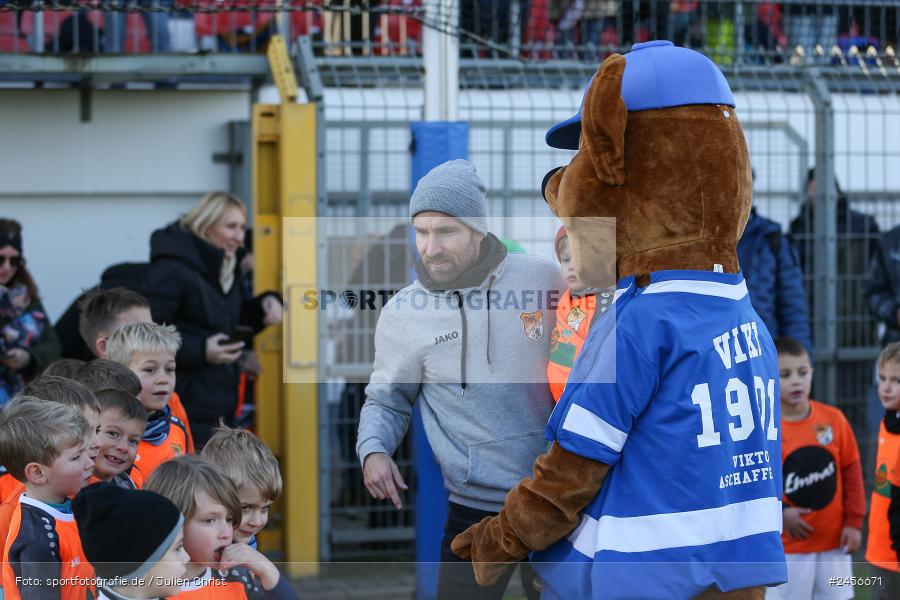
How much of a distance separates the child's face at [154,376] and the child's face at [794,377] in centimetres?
228

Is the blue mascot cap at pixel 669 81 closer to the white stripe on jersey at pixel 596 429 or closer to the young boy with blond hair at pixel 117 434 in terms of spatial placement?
the white stripe on jersey at pixel 596 429

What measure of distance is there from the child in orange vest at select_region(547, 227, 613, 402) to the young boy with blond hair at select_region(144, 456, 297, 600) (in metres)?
0.94

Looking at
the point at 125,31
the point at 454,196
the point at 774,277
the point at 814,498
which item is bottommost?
the point at 814,498

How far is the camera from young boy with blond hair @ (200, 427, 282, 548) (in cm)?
319

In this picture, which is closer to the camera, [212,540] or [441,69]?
[212,540]

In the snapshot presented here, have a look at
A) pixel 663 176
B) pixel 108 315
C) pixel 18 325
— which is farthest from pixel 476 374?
pixel 18 325

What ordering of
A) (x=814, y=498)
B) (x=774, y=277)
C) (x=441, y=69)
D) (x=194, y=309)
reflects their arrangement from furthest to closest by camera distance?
(x=774, y=277) → (x=194, y=309) → (x=441, y=69) → (x=814, y=498)

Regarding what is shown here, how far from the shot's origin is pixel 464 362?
3.54 meters

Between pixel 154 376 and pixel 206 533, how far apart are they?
1216 mm

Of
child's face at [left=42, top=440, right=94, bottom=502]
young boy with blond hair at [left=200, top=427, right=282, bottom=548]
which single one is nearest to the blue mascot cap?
young boy with blond hair at [left=200, top=427, right=282, bottom=548]

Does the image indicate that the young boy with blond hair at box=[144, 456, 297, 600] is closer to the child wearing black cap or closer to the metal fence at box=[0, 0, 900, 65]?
the child wearing black cap

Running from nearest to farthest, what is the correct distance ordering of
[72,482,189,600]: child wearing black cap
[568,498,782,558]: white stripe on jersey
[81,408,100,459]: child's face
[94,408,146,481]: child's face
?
[72,482,189,600]: child wearing black cap → [568,498,782,558]: white stripe on jersey → [81,408,100,459]: child's face → [94,408,146,481]: child's face

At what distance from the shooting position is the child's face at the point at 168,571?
265cm

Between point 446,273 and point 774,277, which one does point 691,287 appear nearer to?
point 446,273
